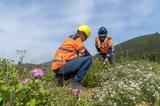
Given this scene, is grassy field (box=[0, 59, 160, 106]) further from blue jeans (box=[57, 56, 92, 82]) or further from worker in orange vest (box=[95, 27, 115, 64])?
worker in orange vest (box=[95, 27, 115, 64])

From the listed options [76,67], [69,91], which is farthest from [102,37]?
[69,91]

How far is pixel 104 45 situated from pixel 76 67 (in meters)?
5.57

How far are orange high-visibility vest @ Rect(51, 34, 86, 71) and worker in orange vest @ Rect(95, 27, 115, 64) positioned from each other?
5031mm

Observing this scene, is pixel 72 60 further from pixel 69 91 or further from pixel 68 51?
pixel 69 91

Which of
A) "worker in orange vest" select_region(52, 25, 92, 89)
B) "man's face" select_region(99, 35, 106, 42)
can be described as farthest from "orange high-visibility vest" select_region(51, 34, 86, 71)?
"man's face" select_region(99, 35, 106, 42)

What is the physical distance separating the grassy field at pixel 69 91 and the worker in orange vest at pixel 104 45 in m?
4.02

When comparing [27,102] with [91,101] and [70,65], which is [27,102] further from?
[70,65]

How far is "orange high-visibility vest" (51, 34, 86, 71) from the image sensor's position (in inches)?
478

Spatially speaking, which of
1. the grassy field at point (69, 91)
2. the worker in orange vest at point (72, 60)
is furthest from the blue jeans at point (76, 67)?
the grassy field at point (69, 91)

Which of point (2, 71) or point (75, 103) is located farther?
point (75, 103)

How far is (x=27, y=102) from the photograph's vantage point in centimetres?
599

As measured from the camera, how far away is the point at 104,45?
1767 centimetres

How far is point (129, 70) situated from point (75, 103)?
4588 mm

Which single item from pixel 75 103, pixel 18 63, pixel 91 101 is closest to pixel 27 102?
pixel 75 103
